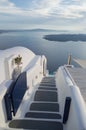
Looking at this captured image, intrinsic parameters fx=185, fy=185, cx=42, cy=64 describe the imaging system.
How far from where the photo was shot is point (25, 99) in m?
8.23

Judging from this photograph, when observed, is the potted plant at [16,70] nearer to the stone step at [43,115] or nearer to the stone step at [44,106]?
the stone step at [44,106]

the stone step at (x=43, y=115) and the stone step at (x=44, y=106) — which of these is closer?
the stone step at (x=43, y=115)

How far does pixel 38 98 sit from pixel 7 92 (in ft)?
9.74

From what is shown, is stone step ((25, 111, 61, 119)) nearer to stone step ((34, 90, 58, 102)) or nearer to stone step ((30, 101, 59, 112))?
stone step ((30, 101, 59, 112))

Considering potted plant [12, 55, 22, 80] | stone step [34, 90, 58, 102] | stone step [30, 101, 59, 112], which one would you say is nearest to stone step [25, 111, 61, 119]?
stone step [30, 101, 59, 112]

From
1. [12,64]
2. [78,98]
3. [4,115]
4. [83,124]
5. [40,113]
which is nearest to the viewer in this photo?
[83,124]

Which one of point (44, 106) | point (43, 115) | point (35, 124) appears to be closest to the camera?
point (35, 124)

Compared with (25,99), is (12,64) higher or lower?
higher

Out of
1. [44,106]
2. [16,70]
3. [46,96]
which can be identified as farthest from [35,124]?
[16,70]

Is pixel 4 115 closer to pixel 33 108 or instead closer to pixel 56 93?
pixel 33 108

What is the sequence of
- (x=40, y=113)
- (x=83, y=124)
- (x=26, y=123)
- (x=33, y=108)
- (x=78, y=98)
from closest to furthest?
1. (x=83, y=124)
2. (x=78, y=98)
3. (x=26, y=123)
4. (x=40, y=113)
5. (x=33, y=108)

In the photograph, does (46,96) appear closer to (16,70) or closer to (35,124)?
(16,70)

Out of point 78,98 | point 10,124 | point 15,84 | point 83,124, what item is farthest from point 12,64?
point 83,124

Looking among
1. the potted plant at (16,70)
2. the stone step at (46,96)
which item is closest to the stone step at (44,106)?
the stone step at (46,96)
